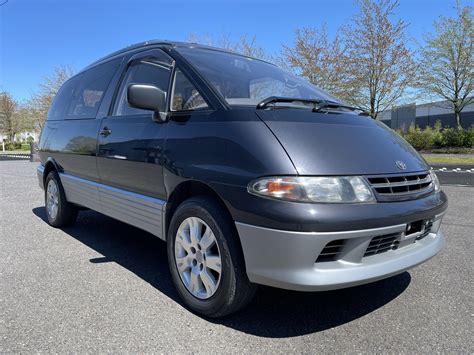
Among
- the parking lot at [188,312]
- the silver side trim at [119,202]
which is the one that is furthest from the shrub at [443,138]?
the silver side trim at [119,202]

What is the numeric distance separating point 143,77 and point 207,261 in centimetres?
188

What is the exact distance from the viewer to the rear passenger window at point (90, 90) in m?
4.02

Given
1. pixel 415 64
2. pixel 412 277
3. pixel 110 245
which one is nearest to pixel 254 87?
pixel 412 277

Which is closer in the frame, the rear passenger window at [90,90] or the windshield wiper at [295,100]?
the windshield wiper at [295,100]

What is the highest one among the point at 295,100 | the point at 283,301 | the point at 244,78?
the point at 244,78

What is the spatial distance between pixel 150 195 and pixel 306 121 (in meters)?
1.37

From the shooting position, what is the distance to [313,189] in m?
2.14

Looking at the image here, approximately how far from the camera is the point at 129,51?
151 inches

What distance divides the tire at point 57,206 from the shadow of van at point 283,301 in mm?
900

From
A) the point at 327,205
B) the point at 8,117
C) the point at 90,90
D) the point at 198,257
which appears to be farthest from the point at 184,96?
the point at 8,117

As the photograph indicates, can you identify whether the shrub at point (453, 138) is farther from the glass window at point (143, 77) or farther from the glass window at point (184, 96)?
the glass window at point (184, 96)

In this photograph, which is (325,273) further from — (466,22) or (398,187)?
(466,22)

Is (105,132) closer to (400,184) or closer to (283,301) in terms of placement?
(283,301)

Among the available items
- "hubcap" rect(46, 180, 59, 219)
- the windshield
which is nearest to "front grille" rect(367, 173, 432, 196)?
the windshield
